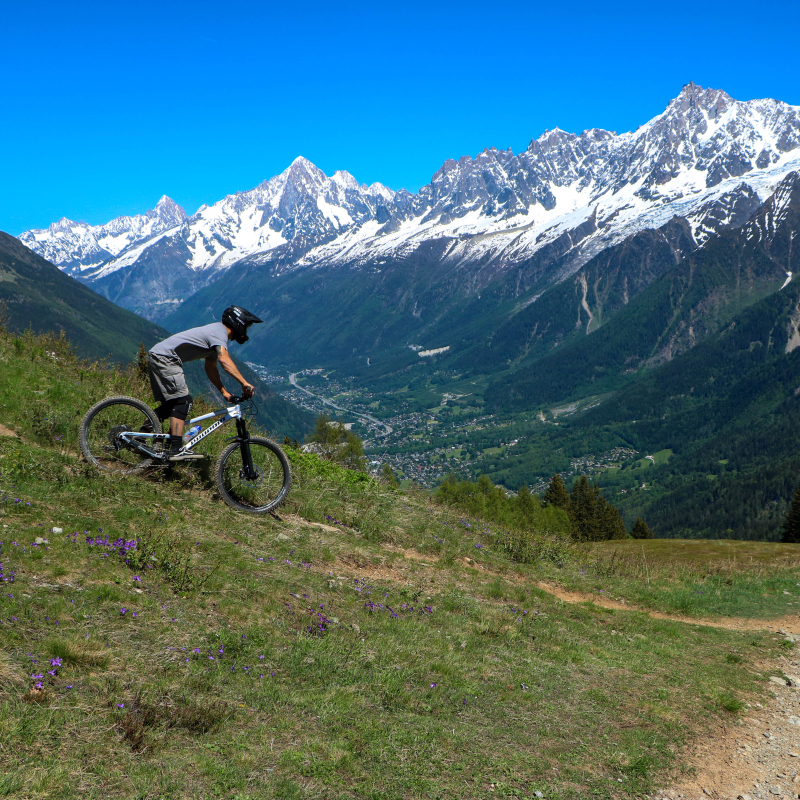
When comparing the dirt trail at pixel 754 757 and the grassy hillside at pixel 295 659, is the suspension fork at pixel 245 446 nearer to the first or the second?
the grassy hillside at pixel 295 659

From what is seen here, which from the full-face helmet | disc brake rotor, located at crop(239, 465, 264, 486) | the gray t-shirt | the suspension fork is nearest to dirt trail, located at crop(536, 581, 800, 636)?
disc brake rotor, located at crop(239, 465, 264, 486)

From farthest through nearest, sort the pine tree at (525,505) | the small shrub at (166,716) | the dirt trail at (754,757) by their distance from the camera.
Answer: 1. the pine tree at (525,505)
2. the dirt trail at (754,757)
3. the small shrub at (166,716)

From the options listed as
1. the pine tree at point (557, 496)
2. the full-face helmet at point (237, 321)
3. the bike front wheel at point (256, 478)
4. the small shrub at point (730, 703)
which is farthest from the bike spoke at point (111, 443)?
the pine tree at point (557, 496)

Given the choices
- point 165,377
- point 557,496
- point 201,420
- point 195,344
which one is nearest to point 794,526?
point 557,496

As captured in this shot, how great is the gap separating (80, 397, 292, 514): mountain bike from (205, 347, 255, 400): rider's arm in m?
0.46

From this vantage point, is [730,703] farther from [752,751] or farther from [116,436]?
[116,436]

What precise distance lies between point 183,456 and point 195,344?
2.54m

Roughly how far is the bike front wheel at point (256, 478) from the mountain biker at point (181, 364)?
739 mm

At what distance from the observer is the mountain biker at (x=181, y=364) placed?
1241 cm

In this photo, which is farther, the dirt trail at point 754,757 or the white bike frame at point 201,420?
the white bike frame at point 201,420

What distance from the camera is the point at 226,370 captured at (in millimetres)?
12469

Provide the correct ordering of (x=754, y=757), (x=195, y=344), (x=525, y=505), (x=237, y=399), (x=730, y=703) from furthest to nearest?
(x=525, y=505) → (x=237, y=399) → (x=195, y=344) → (x=730, y=703) → (x=754, y=757)

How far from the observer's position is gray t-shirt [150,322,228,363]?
12.5m

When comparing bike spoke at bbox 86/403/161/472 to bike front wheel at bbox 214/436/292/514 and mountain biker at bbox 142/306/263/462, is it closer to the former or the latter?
mountain biker at bbox 142/306/263/462
